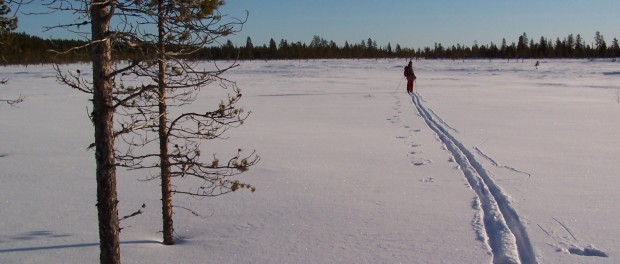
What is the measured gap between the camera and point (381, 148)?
9539mm

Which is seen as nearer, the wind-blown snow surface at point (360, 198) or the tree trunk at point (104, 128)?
the tree trunk at point (104, 128)

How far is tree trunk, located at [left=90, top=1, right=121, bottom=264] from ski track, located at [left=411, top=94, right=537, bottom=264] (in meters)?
2.99

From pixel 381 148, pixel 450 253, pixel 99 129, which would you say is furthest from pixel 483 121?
pixel 99 129

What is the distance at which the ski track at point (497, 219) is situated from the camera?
14.4 ft

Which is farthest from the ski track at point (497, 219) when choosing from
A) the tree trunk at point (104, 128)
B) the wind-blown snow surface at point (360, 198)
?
the tree trunk at point (104, 128)

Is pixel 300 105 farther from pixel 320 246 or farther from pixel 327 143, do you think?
pixel 320 246

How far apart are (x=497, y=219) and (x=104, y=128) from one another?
12.7 ft

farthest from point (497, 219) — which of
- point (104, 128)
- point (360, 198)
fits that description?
point (104, 128)

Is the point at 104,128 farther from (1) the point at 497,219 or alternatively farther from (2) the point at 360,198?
(1) the point at 497,219

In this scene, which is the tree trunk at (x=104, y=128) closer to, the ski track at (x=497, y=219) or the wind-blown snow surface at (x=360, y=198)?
the wind-blown snow surface at (x=360, y=198)

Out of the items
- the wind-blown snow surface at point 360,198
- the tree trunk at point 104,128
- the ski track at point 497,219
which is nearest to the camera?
the tree trunk at point 104,128

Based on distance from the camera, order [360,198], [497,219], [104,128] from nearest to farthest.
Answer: [104,128], [497,219], [360,198]

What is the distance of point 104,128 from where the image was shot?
3141 millimetres

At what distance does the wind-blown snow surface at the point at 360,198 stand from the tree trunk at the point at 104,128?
0.32 m
